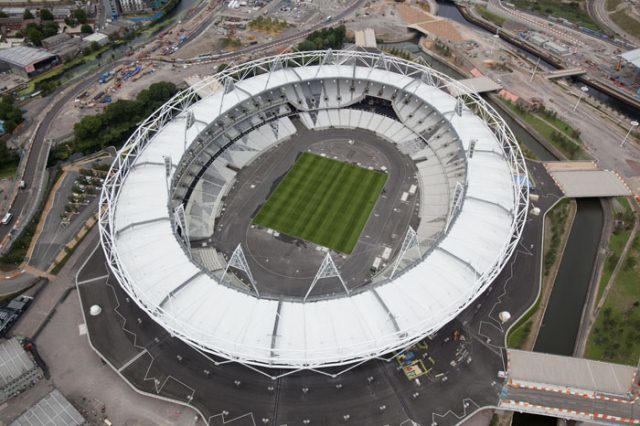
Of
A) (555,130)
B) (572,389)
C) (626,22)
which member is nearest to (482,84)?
(555,130)

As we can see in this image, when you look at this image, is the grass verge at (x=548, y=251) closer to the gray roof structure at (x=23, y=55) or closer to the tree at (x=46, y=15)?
the gray roof structure at (x=23, y=55)

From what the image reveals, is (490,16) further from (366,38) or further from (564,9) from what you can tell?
(366,38)

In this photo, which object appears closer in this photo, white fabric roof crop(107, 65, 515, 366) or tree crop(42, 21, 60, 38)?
white fabric roof crop(107, 65, 515, 366)

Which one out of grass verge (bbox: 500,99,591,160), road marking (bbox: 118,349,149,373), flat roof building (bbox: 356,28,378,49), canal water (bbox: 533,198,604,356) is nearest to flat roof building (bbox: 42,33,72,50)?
flat roof building (bbox: 356,28,378,49)

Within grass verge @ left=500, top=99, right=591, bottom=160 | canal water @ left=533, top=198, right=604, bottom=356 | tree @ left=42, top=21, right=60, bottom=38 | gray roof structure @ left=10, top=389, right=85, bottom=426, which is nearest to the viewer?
gray roof structure @ left=10, top=389, right=85, bottom=426

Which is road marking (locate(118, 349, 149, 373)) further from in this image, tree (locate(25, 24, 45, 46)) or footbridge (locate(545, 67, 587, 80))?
footbridge (locate(545, 67, 587, 80))

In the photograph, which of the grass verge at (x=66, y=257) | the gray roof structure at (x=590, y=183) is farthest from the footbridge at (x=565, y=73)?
the grass verge at (x=66, y=257)
